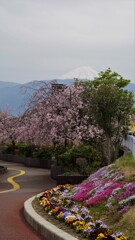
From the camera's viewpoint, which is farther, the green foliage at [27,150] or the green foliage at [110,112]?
the green foliage at [27,150]

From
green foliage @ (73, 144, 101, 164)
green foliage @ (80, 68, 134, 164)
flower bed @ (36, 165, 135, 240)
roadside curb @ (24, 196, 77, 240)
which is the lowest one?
roadside curb @ (24, 196, 77, 240)

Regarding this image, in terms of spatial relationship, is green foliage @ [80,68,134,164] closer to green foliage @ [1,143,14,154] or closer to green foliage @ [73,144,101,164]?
green foliage @ [73,144,101,164]

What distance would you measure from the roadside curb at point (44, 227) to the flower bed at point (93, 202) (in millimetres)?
352

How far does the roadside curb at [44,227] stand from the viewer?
9.25 meters

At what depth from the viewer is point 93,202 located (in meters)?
12.4

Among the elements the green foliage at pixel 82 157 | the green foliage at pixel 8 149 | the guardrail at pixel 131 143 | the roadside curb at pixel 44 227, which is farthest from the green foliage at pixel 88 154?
the green foliage at pixel 8 149

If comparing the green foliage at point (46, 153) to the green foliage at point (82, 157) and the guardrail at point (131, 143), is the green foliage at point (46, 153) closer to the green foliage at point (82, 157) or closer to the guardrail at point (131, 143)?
the guardrail at point (131, 143)

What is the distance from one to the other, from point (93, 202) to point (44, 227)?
2.41 meters

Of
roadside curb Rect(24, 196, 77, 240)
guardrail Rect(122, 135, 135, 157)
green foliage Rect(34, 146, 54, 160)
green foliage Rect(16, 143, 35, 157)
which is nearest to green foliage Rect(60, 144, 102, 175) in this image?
guardrail Rect(122, 135, 135, 157)

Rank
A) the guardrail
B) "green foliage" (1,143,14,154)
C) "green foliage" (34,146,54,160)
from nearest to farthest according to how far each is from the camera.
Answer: the guardrail
"green foliage" (34,146,54,160)
"green foliage" (1,143,14,154)

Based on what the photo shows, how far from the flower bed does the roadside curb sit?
35 cm

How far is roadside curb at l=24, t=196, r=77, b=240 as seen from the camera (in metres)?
9.25

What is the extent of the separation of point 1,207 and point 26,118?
22.5 m

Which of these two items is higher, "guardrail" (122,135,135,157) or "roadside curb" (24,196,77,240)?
"guardrail" (122,135,135,157)
